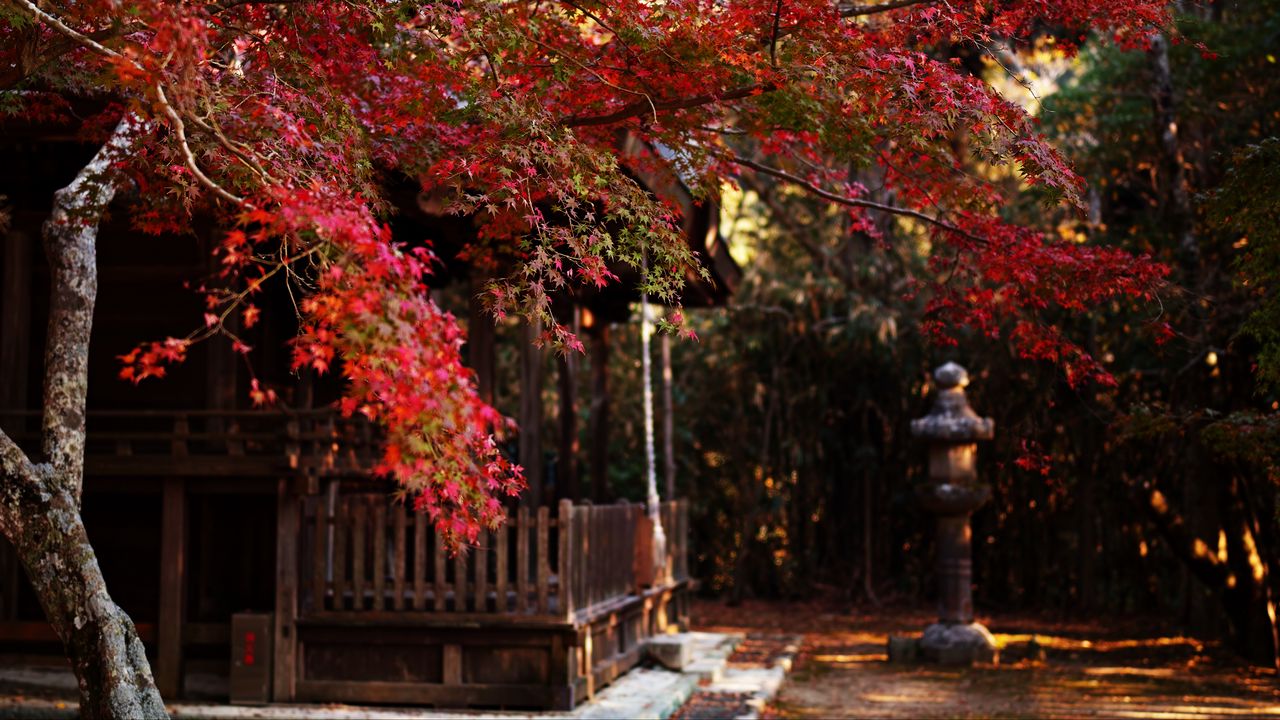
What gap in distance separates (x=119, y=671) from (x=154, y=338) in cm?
546

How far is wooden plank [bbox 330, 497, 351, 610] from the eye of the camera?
28.6ft

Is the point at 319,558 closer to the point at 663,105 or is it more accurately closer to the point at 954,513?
the point at 663,105

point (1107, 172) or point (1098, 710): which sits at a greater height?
point (1107, 172)

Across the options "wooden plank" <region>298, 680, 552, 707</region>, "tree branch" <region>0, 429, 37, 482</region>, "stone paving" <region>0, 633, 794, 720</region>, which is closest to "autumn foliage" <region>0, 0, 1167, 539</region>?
"tree branch" <region>0, 429, 37, 482</region>

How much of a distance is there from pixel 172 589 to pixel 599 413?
5103 mm

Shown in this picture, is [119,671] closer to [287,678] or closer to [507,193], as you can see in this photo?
[507,193]

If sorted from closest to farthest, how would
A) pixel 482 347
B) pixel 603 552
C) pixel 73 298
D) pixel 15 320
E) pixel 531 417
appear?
pixel 73 298 → pixel 15 320 → pixel 603 552 → pixel 482 347 → pixel 531 417

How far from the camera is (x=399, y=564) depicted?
853cm

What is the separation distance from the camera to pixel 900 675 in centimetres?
1218

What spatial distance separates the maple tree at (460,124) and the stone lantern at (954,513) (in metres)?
5.76

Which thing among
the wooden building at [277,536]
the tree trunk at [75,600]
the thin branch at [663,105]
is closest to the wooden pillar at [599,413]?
the wooden building at [277,536]

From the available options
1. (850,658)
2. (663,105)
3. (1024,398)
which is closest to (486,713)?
(663,105)

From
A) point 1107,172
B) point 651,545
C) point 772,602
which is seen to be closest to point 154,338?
point 651,545

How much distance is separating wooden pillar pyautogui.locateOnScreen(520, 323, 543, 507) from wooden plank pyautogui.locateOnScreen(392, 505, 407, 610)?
76.7 inches
